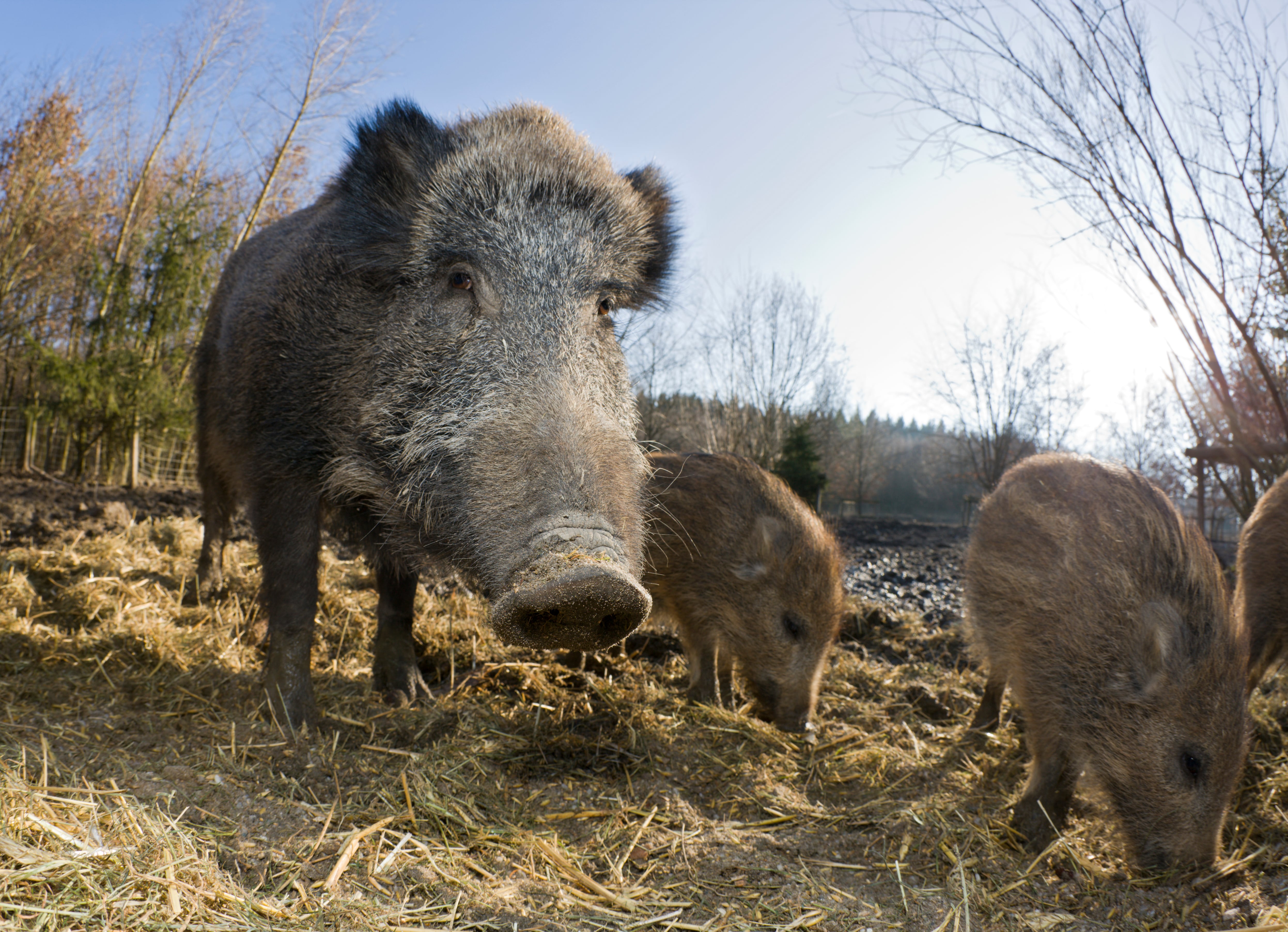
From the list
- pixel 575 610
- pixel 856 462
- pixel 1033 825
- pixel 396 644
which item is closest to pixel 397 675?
pixel 396 644

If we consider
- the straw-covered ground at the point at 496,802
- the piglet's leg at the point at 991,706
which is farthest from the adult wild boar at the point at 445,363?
the piglet's leg at the point at 991,706

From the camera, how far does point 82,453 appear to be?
528 inches

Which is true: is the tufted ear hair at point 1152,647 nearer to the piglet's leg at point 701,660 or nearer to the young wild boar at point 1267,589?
the young wild boar at point 1267,589

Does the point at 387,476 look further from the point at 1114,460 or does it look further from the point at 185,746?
the point at 1114,460

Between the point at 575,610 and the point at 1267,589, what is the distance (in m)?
4.41

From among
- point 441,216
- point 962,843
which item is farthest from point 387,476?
point 962,843

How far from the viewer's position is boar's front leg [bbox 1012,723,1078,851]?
116 inches

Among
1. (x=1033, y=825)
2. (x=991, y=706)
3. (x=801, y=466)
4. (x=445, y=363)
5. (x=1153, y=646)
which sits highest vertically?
(x=801, y=466)

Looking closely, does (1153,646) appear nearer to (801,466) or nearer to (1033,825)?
(1033,825)

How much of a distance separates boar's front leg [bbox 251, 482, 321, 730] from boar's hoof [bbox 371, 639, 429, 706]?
0.54m

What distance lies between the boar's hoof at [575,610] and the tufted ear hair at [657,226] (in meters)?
1.73

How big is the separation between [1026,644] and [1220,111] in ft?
13.7

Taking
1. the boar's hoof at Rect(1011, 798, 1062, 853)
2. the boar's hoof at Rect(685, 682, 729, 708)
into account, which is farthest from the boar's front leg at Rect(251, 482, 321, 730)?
the boar's hoof at Rect(1011, 798, 1062, 853)

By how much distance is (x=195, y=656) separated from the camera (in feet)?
12.1
